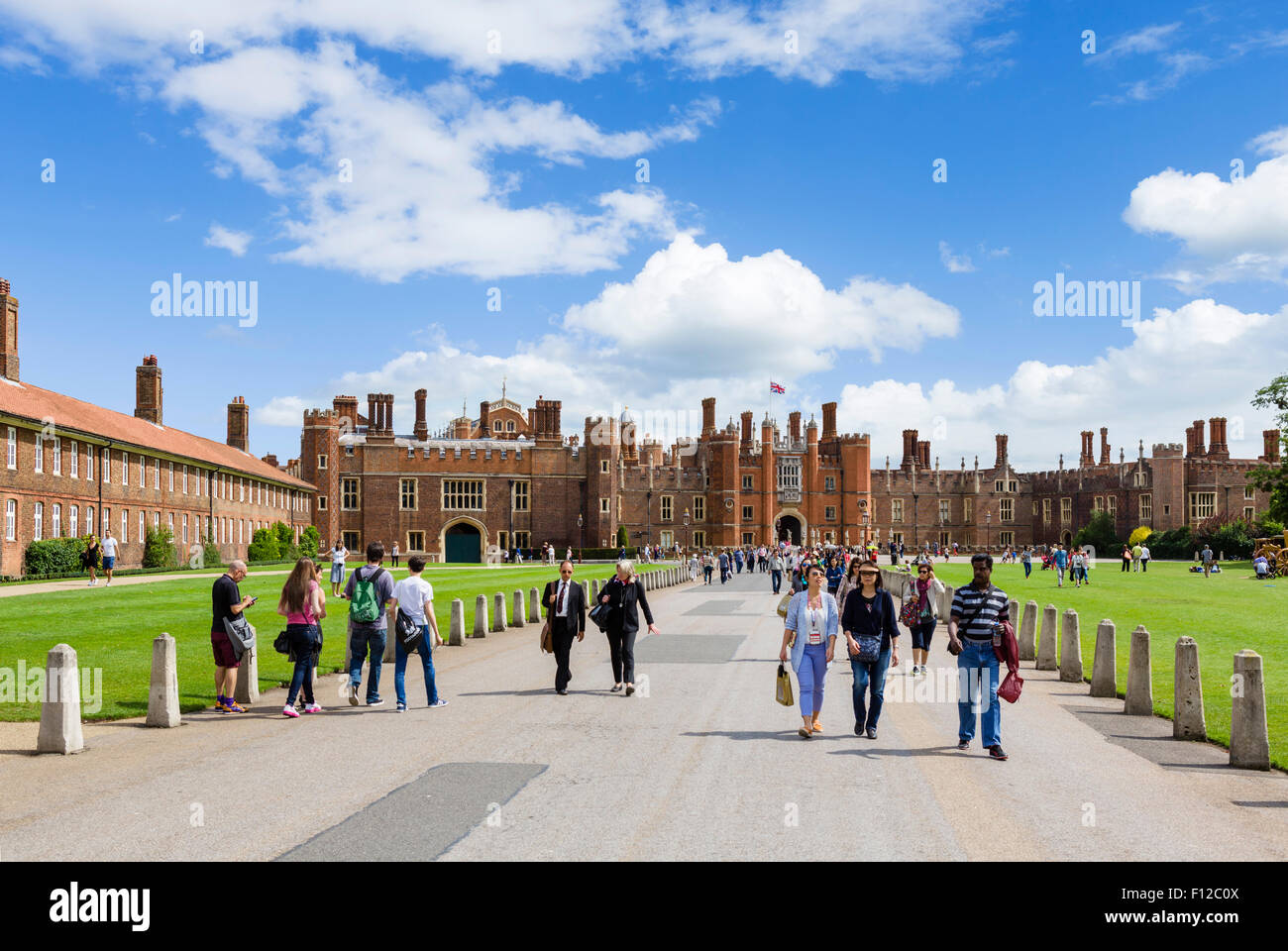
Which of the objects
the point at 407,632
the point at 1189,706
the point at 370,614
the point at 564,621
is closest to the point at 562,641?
the point at 564,621

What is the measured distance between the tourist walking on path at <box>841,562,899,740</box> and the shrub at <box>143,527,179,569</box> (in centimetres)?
3979

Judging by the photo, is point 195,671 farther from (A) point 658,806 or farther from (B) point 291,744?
(A) point 658,806

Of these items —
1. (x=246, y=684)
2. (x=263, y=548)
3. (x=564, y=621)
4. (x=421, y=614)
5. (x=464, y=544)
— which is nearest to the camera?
(x=421, y=614)

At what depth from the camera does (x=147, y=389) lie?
54812 mm

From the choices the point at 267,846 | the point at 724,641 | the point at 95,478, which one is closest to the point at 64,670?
the point at 267,846

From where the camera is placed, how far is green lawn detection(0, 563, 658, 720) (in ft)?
38.2

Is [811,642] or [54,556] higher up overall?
[811,642]

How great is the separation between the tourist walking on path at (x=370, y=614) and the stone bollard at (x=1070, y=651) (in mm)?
9211

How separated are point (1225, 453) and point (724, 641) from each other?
84.3 metres

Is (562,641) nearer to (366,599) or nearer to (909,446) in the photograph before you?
(366,599)

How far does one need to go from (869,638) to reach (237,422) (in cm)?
6866

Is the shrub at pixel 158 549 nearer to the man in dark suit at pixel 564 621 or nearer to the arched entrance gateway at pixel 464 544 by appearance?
the arched entrance gateway at pixel 464 544

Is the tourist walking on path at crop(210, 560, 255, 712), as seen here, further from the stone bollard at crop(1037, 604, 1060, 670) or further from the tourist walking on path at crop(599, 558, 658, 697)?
the stone bollard at crop(1037, 604, 1060, 670)

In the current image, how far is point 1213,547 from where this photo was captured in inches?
2685
